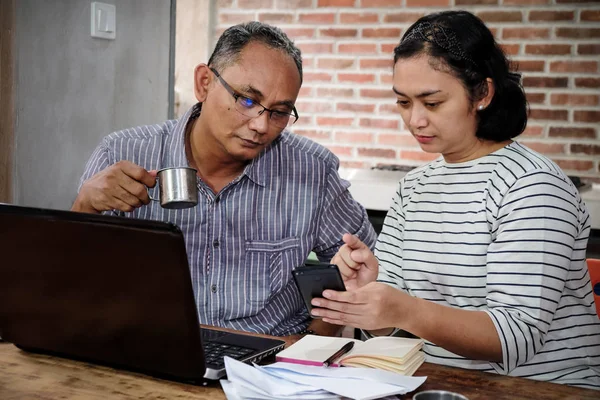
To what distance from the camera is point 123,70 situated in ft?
8.66

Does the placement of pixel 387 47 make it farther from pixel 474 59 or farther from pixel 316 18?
pixel 474 59

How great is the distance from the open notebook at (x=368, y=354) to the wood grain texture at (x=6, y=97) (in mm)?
1325

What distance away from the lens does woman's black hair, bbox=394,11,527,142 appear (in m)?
1.54

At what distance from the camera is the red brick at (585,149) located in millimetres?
3209

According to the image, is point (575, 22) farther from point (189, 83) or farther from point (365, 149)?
point (189, 83)

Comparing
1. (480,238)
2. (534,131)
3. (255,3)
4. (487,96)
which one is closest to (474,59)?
(487,96)

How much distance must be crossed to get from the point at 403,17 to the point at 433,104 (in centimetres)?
207

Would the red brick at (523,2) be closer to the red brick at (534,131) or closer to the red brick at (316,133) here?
the red brick at (534,131)

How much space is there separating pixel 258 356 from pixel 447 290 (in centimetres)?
52

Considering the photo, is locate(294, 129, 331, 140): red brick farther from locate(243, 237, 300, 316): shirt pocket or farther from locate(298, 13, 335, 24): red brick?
locate(243, 237, 300, 316): shirt pocket

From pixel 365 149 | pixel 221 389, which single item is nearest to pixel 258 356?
pixel 221 389

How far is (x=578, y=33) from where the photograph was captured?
3.19 m

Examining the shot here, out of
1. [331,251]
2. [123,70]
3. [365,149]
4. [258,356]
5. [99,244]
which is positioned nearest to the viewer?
[99,244]

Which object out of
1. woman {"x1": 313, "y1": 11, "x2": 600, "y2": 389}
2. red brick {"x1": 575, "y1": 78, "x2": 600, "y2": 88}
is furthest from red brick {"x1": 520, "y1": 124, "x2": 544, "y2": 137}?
woman {"x1": 313, "y1": 11, "x2": 600, "y2": 389}
